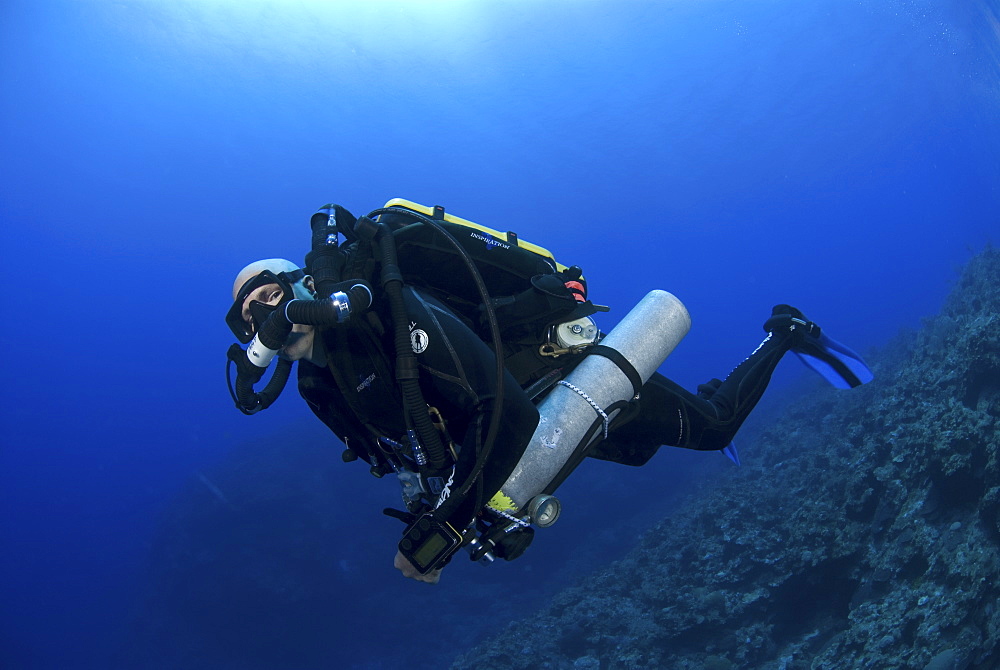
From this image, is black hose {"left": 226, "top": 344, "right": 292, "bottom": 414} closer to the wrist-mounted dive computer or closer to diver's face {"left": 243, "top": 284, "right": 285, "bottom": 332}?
diver's face {"left": 243, "top": 284, "right": 285, "bottom": 332}

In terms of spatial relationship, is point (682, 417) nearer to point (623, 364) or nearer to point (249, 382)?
point (623, 364)

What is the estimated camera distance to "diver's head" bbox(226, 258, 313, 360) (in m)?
2.75

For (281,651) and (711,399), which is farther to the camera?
(281,651)

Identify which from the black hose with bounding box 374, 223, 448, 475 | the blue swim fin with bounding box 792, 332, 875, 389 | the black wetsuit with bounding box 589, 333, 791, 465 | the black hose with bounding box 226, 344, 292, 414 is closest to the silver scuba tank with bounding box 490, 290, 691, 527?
the black hose with bounding box 374, 223, 448, 475

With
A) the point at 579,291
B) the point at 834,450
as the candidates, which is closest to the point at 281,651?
the point at 834,450

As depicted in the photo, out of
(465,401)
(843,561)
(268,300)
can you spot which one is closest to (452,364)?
(465,401)

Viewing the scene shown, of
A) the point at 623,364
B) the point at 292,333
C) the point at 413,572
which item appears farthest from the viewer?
the point at 623,364

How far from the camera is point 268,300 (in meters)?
2.85

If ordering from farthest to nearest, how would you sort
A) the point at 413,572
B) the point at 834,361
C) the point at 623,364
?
the point at 834,361 < the point at 623,364 < the point at 413,572

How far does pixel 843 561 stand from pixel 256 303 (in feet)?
27.9

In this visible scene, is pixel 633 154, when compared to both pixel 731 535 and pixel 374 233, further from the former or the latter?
pixel 374 233

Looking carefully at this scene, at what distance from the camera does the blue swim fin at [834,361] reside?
4484 millimetres

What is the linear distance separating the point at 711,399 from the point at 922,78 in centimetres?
9109

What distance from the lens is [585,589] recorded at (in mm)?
12508
